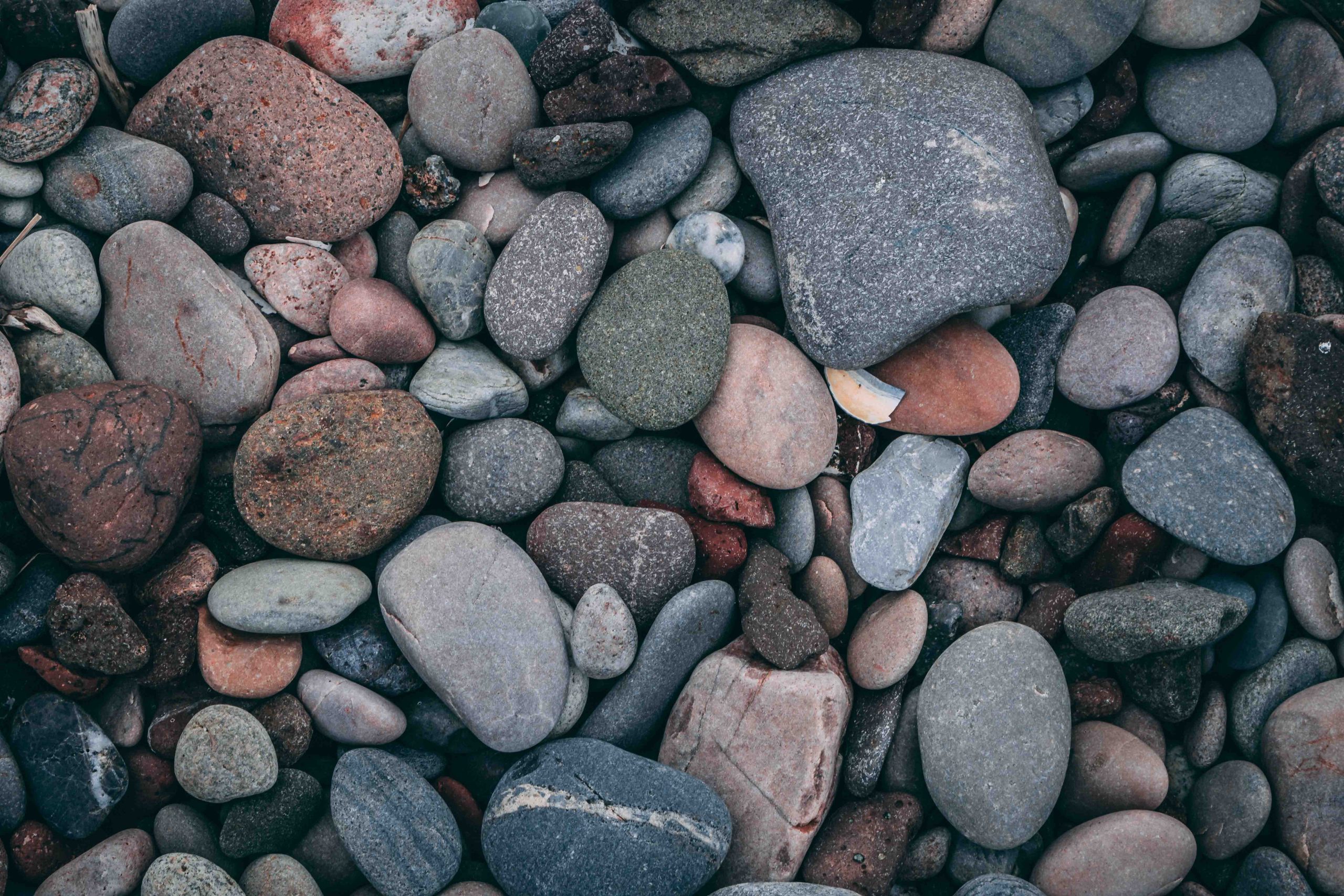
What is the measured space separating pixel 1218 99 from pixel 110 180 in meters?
4.29

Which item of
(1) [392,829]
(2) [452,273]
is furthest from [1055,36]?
(1) [392,829]

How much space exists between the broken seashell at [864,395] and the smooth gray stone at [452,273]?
4.74ft

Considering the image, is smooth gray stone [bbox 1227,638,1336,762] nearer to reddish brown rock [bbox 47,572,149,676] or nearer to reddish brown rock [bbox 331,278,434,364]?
reddish brown rock [bbox 331,278,434,364]

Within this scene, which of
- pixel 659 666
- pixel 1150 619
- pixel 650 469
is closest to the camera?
pixel 1150 619

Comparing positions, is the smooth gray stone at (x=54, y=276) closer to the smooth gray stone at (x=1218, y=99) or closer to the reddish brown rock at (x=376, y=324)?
the reddish brown rock at (x=376, y=324)

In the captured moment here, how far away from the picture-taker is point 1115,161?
10.7ft

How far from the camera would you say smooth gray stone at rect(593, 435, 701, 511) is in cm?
333

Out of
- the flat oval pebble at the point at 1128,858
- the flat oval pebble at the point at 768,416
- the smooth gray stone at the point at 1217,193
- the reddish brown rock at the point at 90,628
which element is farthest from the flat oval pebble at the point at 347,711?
the smooth gray stone at the point at 1217,193

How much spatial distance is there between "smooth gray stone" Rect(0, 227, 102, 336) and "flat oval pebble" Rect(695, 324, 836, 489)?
234 cm

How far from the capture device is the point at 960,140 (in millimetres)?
2988

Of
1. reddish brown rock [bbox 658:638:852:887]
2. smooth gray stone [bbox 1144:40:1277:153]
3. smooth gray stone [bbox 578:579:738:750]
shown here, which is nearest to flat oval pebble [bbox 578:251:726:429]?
smooth gray stone [bbox 578:579:738:750]

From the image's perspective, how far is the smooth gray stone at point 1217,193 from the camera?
321 cm

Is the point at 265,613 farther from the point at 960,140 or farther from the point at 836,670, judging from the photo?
the point at 960,140

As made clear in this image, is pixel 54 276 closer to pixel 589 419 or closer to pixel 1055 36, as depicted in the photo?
pixel 589 419
